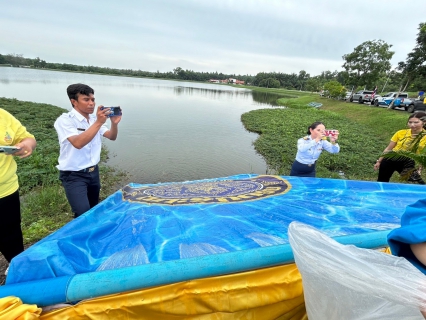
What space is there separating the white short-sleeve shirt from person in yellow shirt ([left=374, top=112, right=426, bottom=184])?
168 inches

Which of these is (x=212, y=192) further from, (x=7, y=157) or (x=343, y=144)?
(x=343, y=144)

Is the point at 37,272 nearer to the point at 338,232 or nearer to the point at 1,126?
the point at 1,126

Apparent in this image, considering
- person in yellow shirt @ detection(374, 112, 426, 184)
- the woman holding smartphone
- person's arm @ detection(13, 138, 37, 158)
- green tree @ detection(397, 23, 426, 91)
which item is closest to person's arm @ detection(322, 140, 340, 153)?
the woman holding smartphone

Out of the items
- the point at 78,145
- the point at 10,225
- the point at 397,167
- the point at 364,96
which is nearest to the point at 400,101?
the point at 364,96

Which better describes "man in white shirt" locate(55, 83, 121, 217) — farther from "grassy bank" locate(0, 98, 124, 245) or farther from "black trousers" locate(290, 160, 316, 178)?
"black trousers" locate(290, 160, 316, 178)

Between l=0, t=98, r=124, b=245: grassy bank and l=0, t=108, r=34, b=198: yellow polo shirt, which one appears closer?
l=0, t=108, r=34, b=198: yellow polo shirt

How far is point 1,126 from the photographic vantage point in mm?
1898

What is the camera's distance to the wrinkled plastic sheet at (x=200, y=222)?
4.23 feet

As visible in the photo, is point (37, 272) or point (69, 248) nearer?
point (37, 272)

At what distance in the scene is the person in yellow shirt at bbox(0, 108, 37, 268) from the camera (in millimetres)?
1911

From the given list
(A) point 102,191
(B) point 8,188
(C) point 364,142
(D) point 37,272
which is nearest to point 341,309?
(D) point 37,272

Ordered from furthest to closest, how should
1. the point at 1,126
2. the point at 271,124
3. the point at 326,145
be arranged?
1. the point at 271,124
2. the point at 326,145
3. the point at 1,126

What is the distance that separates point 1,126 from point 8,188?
0.52m

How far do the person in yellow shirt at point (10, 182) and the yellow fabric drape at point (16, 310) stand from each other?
131 cm
